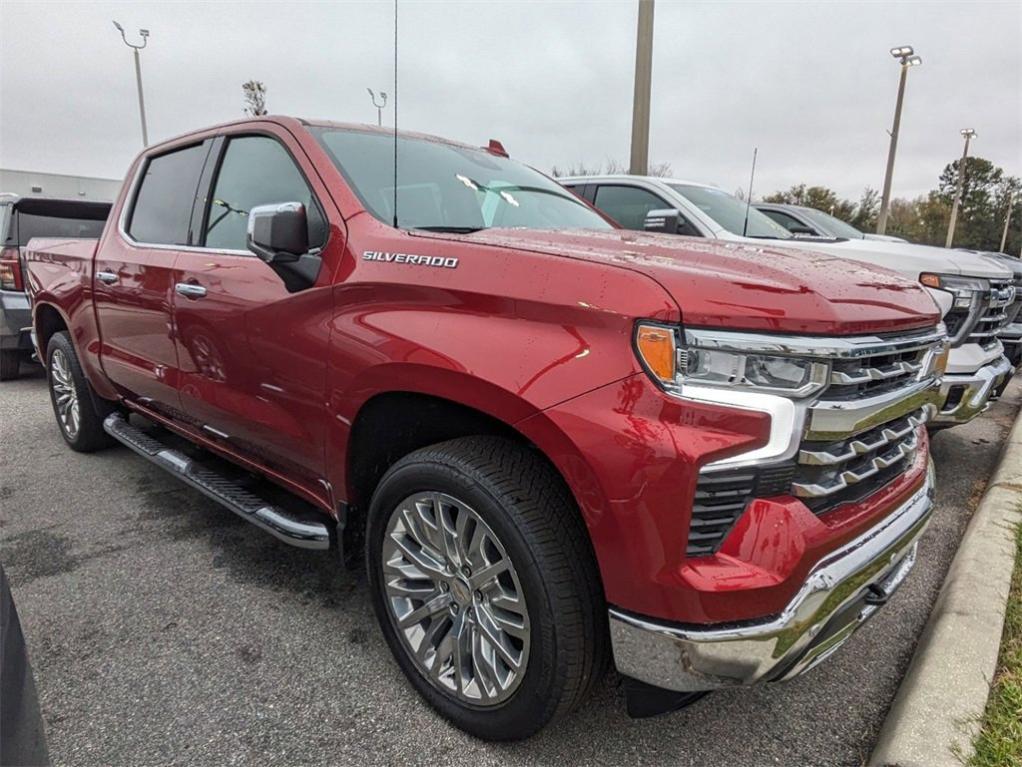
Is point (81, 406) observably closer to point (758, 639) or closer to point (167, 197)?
point (167, 197)

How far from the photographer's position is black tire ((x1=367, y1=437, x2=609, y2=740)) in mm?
1658

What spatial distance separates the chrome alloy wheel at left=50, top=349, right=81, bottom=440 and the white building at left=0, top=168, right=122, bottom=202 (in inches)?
873

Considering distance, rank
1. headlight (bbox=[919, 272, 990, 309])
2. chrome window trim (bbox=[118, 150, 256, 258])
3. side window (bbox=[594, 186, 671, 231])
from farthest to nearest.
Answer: side window (bbox=[594, 186, 671, 231]) < headlight (bbox=[919, 272, 990, 309]) < chrome window trim (bbox=[118, 150, 256, 258])

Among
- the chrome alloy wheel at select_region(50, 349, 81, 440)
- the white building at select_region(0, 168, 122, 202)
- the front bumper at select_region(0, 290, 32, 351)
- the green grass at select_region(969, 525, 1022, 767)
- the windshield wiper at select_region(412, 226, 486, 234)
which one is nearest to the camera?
the green grass at select_region(969, 525, 1022, 767)

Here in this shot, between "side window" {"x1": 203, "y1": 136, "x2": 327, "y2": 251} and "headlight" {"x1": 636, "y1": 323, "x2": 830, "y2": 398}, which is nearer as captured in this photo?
"headlight" {"x1": 636, "y1": 323, "x2": 830, "y2": 398}

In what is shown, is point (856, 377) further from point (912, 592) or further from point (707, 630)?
point (912, 592)

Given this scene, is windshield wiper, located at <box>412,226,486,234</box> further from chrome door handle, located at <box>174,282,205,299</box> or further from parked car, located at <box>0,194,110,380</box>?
parked car, located at <box>0,194,110,380</box>

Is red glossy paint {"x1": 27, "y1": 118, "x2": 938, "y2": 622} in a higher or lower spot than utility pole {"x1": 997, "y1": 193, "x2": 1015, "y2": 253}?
lower

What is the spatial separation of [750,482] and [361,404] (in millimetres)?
1231

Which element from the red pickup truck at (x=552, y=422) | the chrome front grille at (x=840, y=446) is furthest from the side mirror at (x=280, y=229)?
the chrome front grille at (x=840, y=446)

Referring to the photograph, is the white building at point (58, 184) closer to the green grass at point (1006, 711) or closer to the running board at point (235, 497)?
the running board at point (235, 497)

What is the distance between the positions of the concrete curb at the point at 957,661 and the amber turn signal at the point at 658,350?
1.26m

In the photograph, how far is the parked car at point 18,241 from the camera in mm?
6461

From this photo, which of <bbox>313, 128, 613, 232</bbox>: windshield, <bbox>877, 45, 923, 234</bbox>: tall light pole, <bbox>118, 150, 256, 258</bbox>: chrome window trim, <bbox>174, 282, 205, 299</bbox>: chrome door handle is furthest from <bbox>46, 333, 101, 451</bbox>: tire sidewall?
<bbox>877, 45, 923, 234</bbox>: tall light pole
